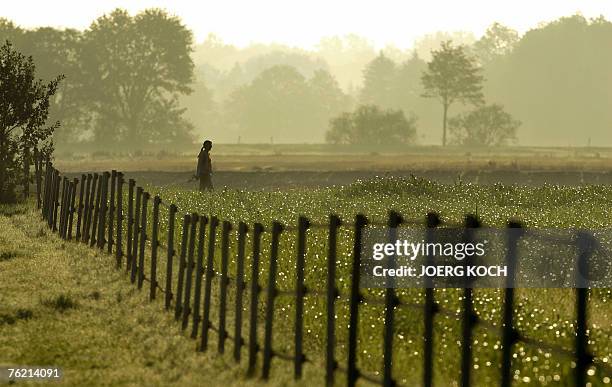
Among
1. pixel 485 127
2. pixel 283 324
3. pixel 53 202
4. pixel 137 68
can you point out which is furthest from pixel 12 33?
pixel 283 324

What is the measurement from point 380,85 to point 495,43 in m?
29.3

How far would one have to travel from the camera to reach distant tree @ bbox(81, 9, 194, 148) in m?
101

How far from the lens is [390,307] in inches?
374

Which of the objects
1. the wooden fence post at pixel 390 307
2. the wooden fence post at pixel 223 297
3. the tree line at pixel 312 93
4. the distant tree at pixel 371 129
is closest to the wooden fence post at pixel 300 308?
the wooden fence post at pixel 390 307

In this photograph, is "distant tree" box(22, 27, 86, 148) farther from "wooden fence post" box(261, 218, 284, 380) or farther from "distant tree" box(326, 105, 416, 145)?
"wooden fence post" box(261, 218, 284, 380)

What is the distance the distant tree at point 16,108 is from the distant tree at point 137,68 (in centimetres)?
6645

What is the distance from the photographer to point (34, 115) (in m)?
33.5

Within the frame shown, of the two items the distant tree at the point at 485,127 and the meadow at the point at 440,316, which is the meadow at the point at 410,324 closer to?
the meadow at the point at 440,316

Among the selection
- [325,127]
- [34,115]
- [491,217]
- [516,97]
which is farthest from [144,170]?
[325,127]

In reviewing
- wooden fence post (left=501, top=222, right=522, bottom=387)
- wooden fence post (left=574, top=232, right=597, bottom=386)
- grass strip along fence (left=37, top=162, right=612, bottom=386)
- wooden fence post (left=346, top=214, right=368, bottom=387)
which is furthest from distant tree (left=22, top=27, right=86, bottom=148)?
wooden fence post (left=574, top=232, right=597, bottom=386)

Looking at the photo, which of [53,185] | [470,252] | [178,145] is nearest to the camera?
[470,252]

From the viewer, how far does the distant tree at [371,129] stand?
9956 cm

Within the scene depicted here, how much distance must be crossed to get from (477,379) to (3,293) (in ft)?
28.6

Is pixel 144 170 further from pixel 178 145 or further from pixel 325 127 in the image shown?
pixel 325 127
